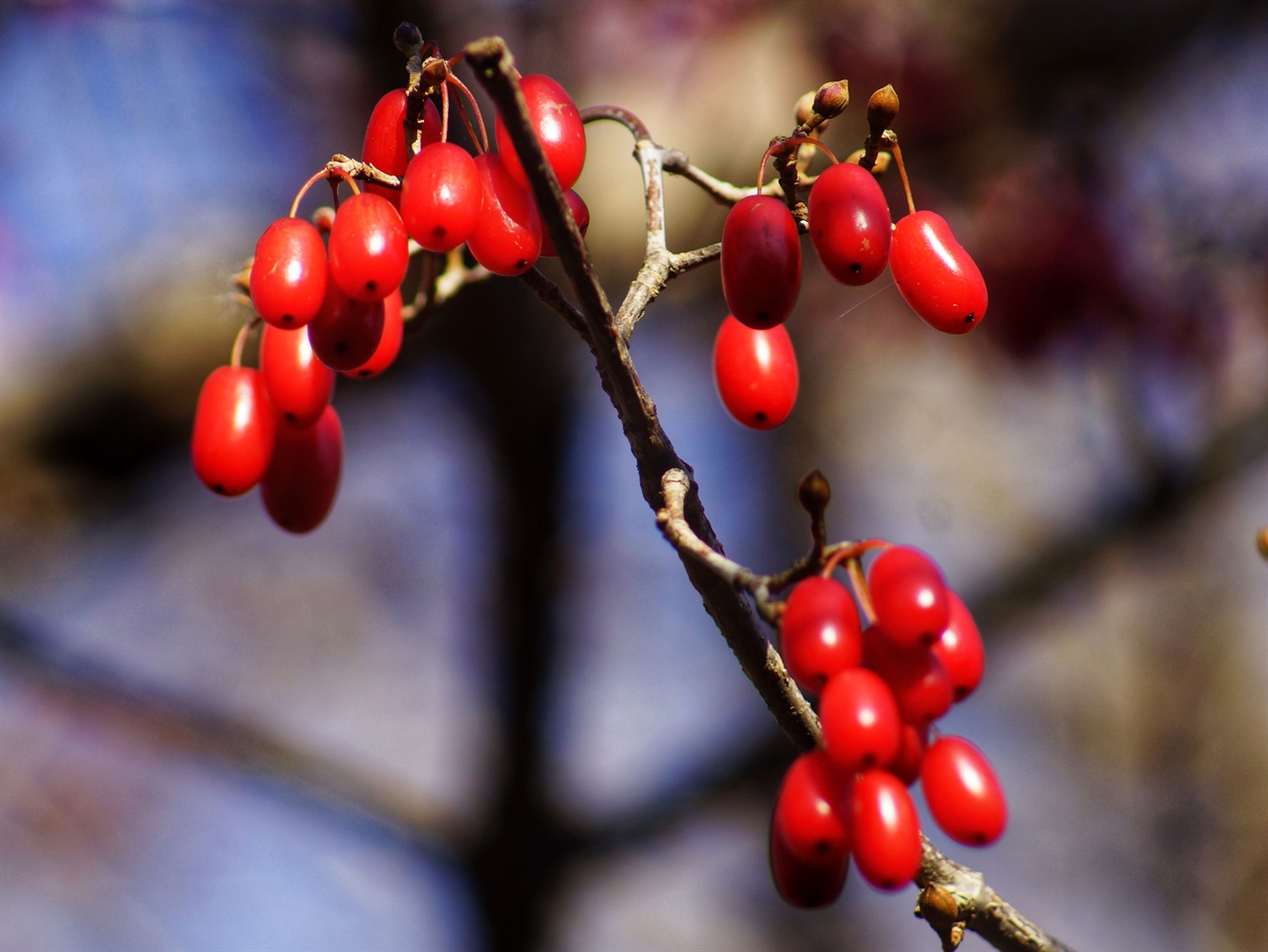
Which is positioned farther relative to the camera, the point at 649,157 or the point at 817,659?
the point at 649,157

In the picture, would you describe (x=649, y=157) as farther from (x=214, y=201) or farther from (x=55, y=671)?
(x=214, y=201)

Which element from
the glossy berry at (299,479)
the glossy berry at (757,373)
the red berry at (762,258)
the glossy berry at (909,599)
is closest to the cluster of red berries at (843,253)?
the red berry at (762,258)

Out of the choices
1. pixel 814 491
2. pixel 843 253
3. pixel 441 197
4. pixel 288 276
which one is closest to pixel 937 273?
pixel 843 253

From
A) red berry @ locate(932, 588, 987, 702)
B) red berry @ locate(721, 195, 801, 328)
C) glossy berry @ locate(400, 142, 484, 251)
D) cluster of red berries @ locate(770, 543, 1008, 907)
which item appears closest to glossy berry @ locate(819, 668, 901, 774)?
cluster of red berries @ locate(770, 543, 1008, 907)

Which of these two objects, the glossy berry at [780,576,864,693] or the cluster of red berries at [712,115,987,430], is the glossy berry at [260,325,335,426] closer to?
the cluster of red berries at [712,115,987,430]

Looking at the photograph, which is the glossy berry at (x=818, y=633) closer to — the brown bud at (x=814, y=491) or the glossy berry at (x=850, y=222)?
the brown bud at (x=814, y=491)

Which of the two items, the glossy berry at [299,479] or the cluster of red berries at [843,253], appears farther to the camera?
the glossy berry at [299,479]

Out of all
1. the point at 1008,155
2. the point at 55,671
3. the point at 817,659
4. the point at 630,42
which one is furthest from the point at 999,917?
the point at 630,42

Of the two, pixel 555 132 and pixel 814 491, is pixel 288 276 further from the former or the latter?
pixel 814 491
